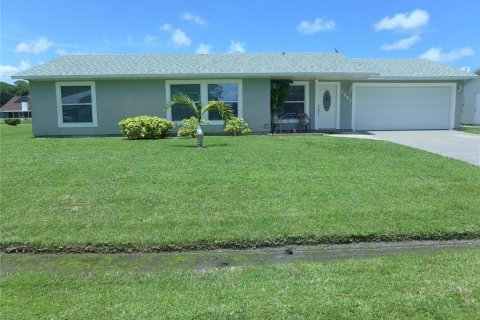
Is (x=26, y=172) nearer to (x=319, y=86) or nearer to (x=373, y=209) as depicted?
(x=373, y=209)

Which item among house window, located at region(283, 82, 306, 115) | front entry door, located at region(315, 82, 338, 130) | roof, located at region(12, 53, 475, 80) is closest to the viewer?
roof, located at region(12, 53, 475, 80)

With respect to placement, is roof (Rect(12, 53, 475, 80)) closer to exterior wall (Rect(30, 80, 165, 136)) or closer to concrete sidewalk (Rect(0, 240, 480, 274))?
exterior wall (Rect(30, 80, 165, 136))

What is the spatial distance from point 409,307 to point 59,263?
3466 millimetres

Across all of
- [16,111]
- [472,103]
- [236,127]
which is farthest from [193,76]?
[16,111]

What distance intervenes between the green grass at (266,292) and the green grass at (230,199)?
86 centimetres

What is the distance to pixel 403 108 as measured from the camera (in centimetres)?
1984

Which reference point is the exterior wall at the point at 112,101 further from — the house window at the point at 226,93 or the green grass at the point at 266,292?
the green grass at the point at 266,292

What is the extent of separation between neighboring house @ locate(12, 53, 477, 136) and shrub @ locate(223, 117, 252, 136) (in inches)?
32.2

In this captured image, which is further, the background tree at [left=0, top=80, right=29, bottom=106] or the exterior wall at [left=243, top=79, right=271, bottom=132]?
the background tree at [left=0, top=80, right=29, bottom=106]

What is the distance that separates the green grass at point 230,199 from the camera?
4.84 meters

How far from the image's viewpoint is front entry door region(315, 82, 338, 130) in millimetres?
18750

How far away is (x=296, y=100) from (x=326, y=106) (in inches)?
63.3

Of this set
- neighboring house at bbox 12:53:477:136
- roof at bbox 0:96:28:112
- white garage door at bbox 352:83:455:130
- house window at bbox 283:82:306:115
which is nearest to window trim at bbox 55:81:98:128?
neighboring house at bbox 12:53:477:136

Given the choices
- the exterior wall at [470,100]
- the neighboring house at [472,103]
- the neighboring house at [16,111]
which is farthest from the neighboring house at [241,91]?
the neighboring house at [16,111]
